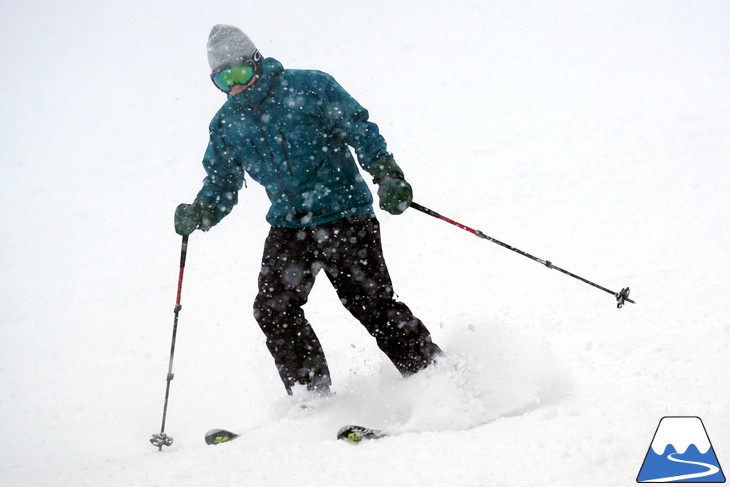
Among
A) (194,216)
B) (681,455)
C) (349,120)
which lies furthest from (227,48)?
(681,455)

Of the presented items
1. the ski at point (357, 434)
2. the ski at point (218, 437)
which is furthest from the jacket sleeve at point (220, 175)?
the ski at point (357, 434)

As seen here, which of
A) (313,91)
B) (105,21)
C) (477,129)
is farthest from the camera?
(105,21)

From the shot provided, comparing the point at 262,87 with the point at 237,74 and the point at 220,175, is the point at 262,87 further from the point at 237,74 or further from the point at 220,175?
the point at 220,175

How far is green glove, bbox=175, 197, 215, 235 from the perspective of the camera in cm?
363

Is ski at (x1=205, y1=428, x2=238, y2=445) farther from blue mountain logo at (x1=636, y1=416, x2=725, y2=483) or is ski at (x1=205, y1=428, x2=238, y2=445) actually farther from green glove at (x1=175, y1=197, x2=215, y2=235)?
blue mountain logo at (x1=636, y1=416, x2=725, y2=483)

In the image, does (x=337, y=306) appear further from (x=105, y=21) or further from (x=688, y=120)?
(x=105, y=21)

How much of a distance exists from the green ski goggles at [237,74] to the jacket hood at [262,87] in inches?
2.1

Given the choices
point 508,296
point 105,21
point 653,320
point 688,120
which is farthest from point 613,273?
point 105,21

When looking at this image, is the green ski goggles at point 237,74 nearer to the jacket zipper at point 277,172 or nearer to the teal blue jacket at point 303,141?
the teal blue jacket at point 303,141

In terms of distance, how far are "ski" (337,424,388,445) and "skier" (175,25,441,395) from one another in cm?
63

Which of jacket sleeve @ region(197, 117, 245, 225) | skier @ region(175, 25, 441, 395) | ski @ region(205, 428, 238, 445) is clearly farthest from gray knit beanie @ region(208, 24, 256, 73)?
ski @ region(205, 428, 238, 445)

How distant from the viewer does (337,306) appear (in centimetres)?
632

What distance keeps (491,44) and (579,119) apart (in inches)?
325

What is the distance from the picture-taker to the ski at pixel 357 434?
2.84 metres
